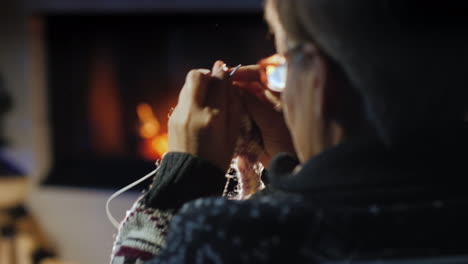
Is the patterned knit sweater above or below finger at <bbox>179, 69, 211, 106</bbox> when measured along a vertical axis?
below

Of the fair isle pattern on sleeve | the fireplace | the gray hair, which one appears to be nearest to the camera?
the gray hair

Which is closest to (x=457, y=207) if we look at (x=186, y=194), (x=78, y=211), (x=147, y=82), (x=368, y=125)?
(x=368, y=125)

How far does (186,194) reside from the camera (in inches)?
24.4

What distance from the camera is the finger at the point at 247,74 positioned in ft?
2.22

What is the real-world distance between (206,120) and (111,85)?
254 centimetres

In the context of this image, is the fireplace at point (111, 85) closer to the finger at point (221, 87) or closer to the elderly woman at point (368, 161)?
the finger at point (221, 87)

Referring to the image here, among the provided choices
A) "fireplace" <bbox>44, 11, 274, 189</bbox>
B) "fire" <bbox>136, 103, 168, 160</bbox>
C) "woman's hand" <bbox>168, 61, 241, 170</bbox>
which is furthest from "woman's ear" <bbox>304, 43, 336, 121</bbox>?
"fire" <bbox>136, 103, 168, 160</bbox>

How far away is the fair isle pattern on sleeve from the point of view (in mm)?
606

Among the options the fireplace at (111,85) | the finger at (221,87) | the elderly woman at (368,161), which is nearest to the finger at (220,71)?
the finger at (221,87)

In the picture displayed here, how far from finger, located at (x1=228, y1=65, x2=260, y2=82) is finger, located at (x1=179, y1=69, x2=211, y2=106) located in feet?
0.15

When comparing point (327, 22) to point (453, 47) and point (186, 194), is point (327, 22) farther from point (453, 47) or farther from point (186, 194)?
point (186, 194)

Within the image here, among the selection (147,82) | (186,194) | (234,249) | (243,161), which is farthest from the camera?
(147,82)

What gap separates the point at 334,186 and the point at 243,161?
0.25 metres

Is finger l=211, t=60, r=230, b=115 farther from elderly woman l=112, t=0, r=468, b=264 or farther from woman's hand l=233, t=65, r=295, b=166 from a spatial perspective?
elderly woman l=112, t=0, r=468, b=264
